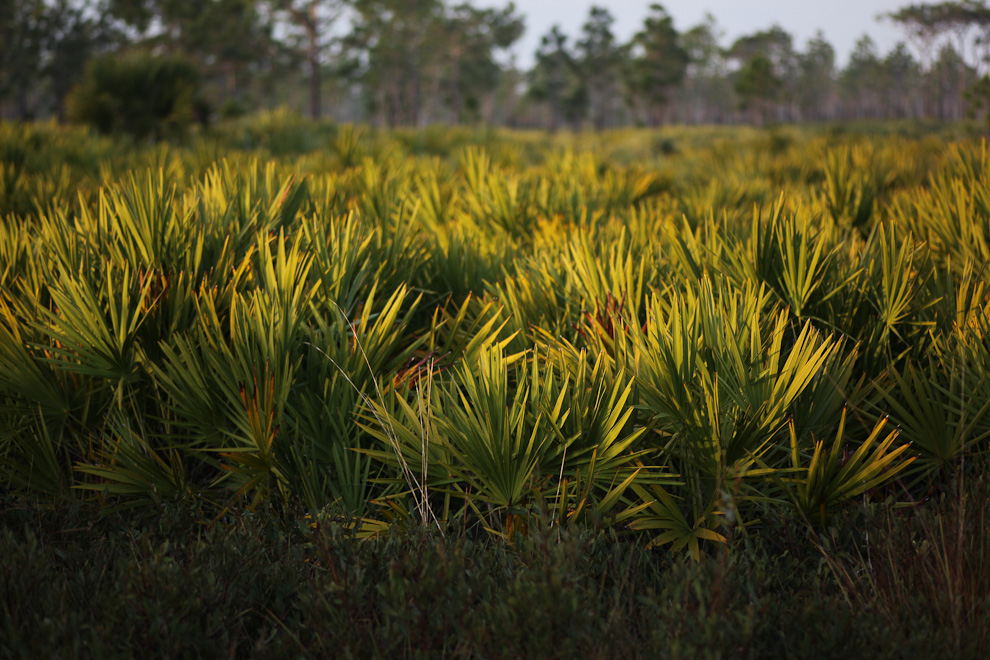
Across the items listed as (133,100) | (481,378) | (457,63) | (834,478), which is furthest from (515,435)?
(457,63)

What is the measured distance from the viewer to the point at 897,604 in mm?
1292

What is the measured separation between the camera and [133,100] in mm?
8273

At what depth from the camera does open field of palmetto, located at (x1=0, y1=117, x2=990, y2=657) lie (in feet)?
4.10

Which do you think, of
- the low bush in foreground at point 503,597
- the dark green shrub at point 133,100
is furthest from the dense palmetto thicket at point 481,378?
the dark green shrub at point 133,100

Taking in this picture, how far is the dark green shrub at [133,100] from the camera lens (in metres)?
8.24

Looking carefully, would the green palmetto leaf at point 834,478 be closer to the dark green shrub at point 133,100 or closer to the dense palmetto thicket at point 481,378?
the dense palmetto thicket at point 481,378

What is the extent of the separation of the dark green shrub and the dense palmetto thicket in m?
6.57

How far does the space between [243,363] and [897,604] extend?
160 centimetres

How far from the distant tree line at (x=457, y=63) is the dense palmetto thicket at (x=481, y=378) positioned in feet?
23.0

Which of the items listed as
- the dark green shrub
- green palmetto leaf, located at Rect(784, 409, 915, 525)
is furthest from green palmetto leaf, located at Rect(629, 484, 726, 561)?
the dark green shrub

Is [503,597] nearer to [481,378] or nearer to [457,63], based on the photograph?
[481,378]

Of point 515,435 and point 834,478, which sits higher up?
point 515,435

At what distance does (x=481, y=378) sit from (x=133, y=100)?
28.0 feet

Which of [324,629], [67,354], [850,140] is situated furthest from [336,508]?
[850,140]
